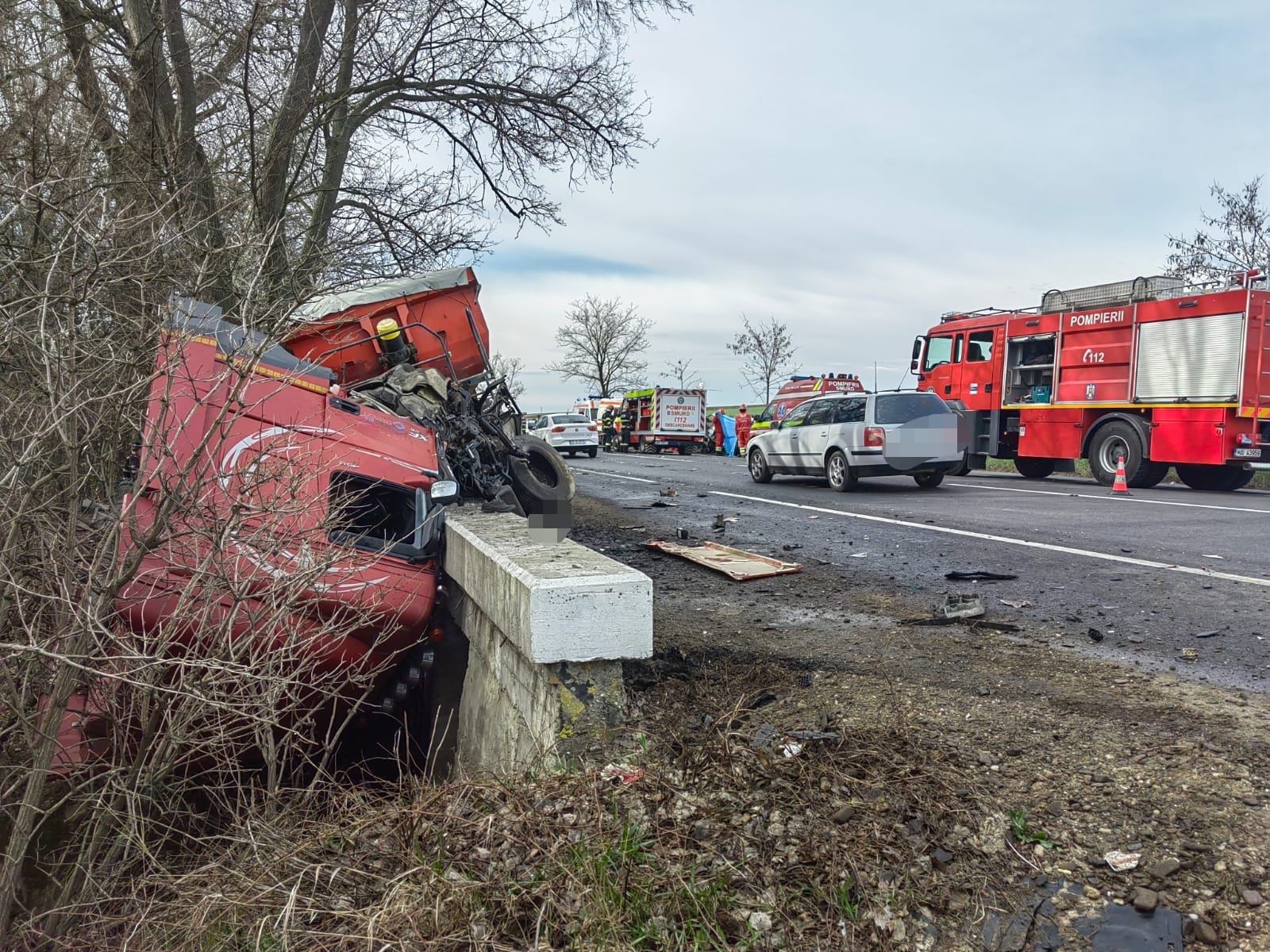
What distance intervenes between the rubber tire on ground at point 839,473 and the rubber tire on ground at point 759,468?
5.38ft

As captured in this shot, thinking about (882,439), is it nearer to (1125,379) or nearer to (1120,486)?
(1120,486)

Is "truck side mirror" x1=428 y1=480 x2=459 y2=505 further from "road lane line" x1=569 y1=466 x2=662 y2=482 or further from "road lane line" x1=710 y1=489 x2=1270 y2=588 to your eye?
"road lane line" x1=569 y1=466 x2=662 y2=482

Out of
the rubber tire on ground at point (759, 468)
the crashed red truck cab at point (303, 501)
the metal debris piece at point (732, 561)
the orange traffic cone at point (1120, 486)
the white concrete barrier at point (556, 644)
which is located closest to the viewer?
the crashed red truck cab at point (303, 501)

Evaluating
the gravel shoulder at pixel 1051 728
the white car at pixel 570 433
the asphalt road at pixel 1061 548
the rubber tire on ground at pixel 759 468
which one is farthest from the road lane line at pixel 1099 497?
the white car at pixel 570 433

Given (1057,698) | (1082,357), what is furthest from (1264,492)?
(1057,698)

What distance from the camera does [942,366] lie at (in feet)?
63.3

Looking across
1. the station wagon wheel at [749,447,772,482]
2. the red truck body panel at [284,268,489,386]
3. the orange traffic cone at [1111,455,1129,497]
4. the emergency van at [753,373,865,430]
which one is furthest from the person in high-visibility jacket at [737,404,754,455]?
the red truck body panel at [284,268,489,386]

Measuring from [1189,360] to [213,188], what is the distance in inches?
580

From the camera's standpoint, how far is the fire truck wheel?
15.0 m

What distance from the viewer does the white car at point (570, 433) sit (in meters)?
32.3

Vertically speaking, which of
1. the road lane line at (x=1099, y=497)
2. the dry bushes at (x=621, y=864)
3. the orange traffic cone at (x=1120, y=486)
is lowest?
the dry bushes at (x=621, y=864)

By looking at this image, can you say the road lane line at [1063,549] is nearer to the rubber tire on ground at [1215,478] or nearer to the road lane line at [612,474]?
the road lane line at [612,474]

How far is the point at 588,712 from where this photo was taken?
331 cm

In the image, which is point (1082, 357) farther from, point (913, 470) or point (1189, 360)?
point (913, 470)
